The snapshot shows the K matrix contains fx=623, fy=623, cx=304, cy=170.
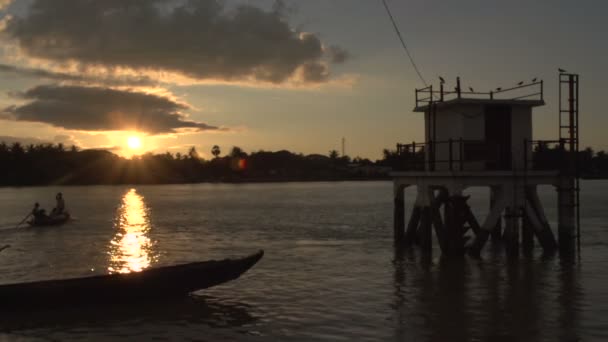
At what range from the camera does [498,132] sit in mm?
23078

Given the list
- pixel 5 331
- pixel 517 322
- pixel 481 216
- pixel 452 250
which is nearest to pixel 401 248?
pixel 452 250

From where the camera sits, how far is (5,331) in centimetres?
1437

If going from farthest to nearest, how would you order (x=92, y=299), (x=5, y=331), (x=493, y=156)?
(x=493, y=156)
(x=92, y=299)
(x=5, y=331)

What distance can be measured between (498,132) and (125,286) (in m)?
14.4

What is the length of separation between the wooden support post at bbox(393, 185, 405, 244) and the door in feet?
15.2

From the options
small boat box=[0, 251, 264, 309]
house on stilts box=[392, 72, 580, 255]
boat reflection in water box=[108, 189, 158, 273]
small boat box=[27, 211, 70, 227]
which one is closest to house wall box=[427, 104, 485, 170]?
house on stilts box=[392, 72, 580, 255]

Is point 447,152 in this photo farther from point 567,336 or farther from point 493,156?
point 567,336

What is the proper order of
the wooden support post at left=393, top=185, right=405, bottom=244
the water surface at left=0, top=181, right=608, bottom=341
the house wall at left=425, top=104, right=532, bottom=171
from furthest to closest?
1. the wooden support post at left=393, top=185, right=405, bottom=244
2. the house wall at left=425, top=104, right=532, bottom=171
3. the water surface at left=0, top=181, right=608, bottom=341

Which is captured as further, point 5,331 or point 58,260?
point 58,260

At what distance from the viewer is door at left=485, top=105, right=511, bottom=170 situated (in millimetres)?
22984

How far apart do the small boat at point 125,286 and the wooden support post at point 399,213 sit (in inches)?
404

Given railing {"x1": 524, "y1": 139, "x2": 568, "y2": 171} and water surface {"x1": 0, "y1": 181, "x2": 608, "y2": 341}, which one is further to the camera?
railing {"x1": 524, "y1": 139, "x2": 568, "y2": 171}

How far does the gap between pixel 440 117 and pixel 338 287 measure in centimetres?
852

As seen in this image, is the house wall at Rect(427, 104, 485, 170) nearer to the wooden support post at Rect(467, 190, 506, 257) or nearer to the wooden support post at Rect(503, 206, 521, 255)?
the wooden support post at Rect(467, 190, 506, 257)
